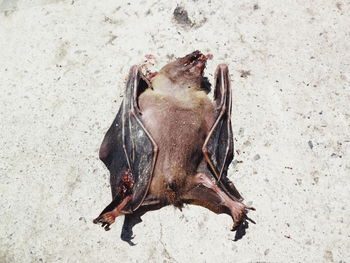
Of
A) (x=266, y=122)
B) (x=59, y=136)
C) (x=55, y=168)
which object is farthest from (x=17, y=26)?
(x=266, y=122)

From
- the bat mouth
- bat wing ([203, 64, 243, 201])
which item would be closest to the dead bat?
bat wing ([203, 64, 243, 201])

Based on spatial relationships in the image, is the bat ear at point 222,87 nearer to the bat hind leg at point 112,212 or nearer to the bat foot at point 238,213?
the bat foot at point 238,213

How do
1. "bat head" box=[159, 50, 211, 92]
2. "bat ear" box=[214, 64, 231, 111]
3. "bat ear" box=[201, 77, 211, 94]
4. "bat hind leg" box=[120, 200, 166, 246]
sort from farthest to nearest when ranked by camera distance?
"bat ear" box=[201, 77, 211, 94] < "bat head" box=[159, 50, 211, 92] < "bat ear" box=[214, 64, 231, 111] < "bat hind leg" box=[120, 200, 166, 246]

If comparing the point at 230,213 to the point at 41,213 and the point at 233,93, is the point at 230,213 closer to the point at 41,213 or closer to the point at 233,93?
the point at 233,93

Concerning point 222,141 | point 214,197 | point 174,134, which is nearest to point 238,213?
point 214,197

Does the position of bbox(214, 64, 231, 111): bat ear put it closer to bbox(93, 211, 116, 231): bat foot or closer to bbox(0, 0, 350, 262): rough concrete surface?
bbox(0, 0, 350, 262): rough concrete surface

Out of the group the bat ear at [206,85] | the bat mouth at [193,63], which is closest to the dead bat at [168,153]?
the bat mouth at [193,63]

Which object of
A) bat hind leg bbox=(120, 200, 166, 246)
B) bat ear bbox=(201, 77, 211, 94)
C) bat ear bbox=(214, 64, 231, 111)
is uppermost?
bat ear bbox=(214, 64, 231, 111)
